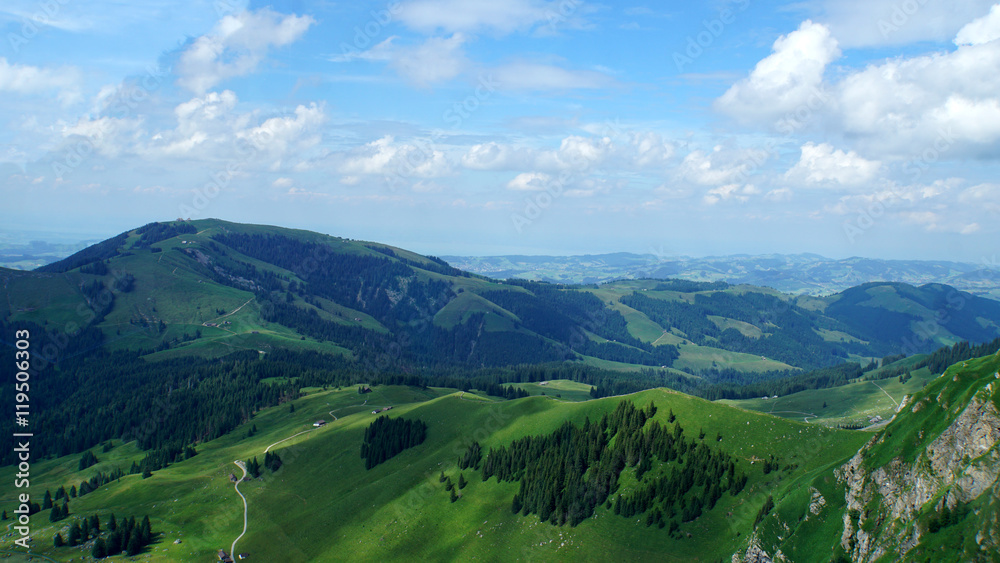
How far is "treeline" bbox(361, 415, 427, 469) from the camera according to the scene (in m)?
132

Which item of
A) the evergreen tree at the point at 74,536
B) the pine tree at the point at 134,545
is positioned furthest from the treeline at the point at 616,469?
the evergreen tree at the point at 74,536

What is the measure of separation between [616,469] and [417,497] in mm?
42120

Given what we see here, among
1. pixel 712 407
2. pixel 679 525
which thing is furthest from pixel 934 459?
pixel 712 407

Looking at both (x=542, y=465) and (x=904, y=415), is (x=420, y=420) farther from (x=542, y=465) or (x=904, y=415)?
(x=904, y=415)

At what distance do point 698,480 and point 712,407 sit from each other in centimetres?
2081

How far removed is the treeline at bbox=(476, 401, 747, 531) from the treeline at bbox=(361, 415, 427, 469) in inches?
1195

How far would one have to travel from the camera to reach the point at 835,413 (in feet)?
646

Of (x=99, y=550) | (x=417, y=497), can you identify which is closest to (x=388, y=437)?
(x=417, y=497)

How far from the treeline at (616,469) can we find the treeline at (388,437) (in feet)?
99.6

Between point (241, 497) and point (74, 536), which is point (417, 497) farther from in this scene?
point (74, 536)

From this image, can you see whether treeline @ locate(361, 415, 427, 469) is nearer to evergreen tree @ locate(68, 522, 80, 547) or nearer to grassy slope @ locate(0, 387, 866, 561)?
grassy slope @ locate(0, 387, 866, 561)

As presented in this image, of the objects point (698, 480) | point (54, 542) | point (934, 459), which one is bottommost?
point (54, 542)

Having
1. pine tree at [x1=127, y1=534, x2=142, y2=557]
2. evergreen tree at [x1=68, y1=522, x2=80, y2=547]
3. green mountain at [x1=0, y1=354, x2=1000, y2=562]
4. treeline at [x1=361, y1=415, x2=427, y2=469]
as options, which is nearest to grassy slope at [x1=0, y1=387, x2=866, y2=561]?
green mountain at [x1=0, y1=354, x2=1000, y2=562]

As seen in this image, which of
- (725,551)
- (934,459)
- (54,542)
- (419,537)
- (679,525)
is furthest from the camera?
(54,542)
